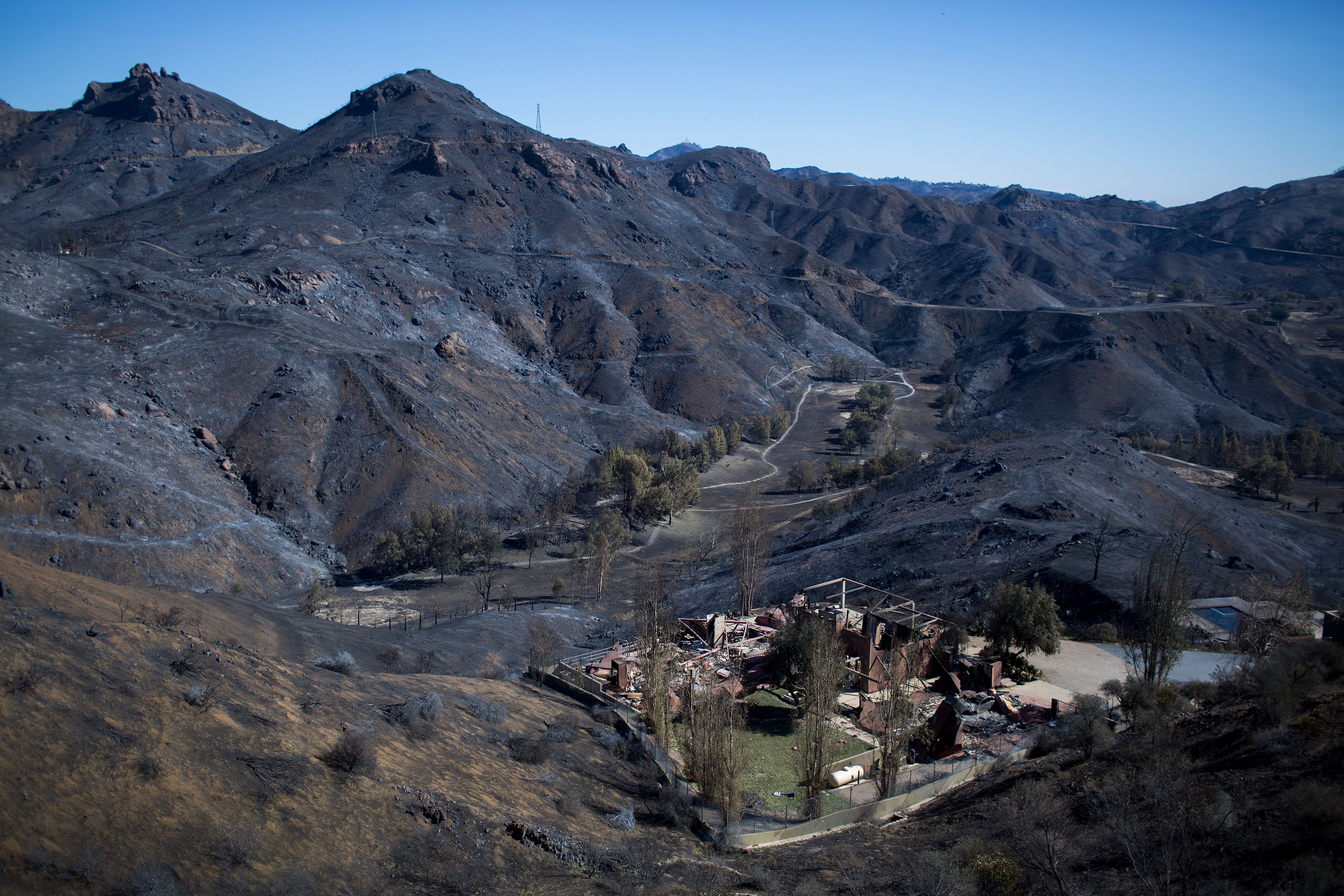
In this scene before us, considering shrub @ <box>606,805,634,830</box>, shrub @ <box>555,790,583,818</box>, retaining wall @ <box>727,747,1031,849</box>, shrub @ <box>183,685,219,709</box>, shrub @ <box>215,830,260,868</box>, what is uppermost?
shrub @ <box>183,685,219,709</box>

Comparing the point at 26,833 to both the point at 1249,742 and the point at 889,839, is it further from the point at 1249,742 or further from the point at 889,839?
the point at 1249,742

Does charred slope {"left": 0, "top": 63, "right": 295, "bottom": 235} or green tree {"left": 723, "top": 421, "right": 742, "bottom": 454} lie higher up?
charred slope {"left": 0, "top": 63, "right": 295, "bottom": 235}

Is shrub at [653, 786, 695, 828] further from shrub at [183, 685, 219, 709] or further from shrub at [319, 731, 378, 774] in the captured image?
shrub at [183, 685, 219, 709]

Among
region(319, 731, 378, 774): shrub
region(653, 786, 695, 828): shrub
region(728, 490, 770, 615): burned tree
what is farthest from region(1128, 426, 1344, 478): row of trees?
Answer: region(319, 731, 378, 774): shrub

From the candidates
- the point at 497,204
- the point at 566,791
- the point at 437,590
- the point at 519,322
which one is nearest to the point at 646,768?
the point at 566,791

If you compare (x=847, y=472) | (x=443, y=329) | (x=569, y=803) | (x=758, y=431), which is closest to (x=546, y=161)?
(x=443, y=329)

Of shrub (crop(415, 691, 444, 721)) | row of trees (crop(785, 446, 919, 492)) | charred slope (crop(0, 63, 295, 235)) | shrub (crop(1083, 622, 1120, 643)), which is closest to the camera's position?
shrub (crop(415, 691, 444, 721))

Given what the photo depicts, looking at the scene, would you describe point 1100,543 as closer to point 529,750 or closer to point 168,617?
point 529,750

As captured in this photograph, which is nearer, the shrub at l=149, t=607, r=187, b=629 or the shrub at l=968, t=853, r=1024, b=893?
the shrub at l=968, t=853, r=1024, b=893
